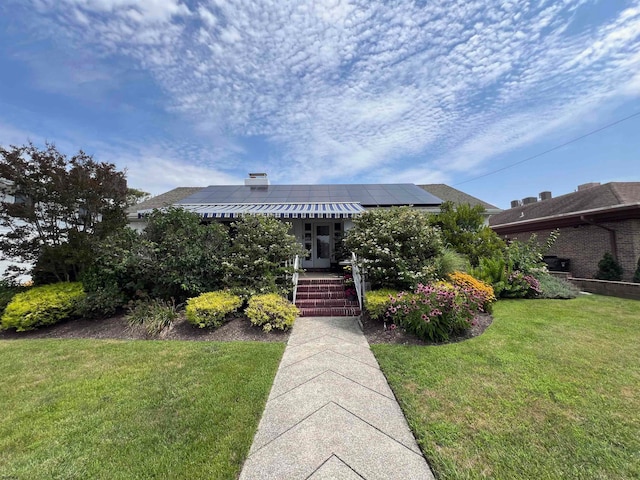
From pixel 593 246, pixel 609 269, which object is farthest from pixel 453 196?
pixel 609 269

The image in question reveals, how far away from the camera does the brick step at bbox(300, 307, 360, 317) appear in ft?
31.4

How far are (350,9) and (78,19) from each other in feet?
30.2

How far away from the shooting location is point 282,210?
13.8 metres

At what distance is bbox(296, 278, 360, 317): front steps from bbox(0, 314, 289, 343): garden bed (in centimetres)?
218

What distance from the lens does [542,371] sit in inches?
204

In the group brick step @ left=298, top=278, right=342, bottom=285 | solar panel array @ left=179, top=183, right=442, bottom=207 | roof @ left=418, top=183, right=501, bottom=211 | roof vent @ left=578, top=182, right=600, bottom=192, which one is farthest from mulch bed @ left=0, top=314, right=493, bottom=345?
roof vent @ left=578, top=182, right=600, bottom=192

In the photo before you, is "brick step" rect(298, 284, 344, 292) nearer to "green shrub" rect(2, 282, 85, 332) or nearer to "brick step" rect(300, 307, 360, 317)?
"brick step" rect(300, 307, 360, 317)

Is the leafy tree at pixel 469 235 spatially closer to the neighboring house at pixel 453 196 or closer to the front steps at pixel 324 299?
the neighboring house at pixel 453 196

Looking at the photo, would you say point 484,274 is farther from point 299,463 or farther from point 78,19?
point 78,19

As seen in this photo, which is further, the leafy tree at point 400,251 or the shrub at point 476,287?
the leafy tree at point 400,251

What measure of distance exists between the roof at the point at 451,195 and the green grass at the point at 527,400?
12.6 m

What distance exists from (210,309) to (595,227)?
20.9 metres

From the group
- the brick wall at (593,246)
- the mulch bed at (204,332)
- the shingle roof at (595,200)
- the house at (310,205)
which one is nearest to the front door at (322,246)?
the house at (310,205)

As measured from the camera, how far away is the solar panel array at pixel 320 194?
664 inches
